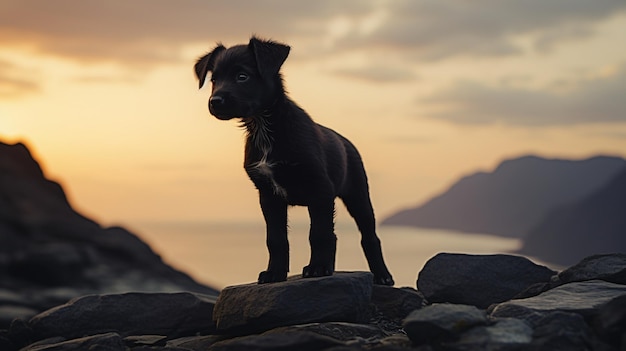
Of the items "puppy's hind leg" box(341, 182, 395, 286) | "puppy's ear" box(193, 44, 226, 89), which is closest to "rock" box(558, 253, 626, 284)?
"puppy's hind leg" box(341, 182, 395, 286)

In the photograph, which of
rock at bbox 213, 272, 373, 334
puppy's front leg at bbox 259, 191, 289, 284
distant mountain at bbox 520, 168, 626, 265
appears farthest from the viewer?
distant mountain at bbox 520, 168, 626, 265

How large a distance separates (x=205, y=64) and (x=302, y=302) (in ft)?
10.7

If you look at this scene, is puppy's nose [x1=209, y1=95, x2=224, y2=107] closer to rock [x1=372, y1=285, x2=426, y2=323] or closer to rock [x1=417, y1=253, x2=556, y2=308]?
rock [x1=372, y1=285, x2=426, y2=323]

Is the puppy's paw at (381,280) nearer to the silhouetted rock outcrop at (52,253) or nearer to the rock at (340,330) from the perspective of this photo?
the rock at (340,330)

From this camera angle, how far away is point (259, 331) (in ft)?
31.1

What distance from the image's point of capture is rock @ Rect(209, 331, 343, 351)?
24.3 feet

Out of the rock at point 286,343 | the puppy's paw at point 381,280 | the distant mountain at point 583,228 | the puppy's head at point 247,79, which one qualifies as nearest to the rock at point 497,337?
the rock at point 286,343

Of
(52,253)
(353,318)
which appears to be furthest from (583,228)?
(353,318)

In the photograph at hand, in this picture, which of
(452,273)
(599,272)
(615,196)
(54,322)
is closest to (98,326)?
(54,322)

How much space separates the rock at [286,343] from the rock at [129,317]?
4.24 m

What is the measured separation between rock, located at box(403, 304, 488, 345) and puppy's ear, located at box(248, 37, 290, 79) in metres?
3.35

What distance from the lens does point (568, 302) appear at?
28.1ft

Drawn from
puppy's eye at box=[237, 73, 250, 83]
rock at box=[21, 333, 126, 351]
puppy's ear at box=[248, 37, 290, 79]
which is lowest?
rock at box=[21, 333, 126, 351]

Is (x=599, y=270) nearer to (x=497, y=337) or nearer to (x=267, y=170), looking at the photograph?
(x=497, y=337)
